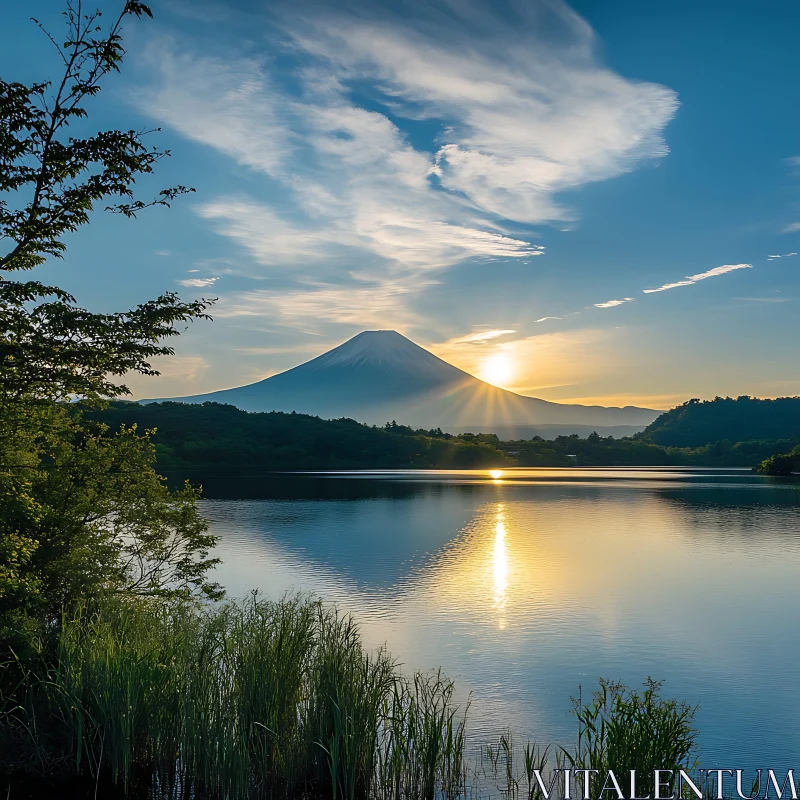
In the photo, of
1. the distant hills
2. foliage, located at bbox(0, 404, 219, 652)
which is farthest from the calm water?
the distant hills

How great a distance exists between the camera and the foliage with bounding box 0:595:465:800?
741 cm

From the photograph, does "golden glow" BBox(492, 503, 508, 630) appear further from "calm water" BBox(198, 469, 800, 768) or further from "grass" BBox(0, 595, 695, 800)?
"grass" BBox(0, 595, 695, 800)

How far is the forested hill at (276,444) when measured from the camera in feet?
370

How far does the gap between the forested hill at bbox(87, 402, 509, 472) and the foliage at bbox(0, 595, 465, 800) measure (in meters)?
95.2

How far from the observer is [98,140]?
8414 mm

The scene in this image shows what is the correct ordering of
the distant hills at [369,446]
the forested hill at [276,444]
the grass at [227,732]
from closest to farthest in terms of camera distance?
the grass at [227,732] → the forested hill at [276,444] → the distant hills at [369,446]

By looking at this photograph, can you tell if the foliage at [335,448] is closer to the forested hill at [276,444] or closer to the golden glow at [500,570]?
the forested hill at [276,444]

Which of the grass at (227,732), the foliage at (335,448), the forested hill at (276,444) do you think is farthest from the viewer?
the foliage at (335,448)

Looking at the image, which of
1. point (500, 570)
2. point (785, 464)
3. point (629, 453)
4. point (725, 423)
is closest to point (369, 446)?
point (629, 453)

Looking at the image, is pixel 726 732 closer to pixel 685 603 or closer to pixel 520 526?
pixel 685 603

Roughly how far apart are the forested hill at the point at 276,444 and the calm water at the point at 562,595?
2783 inches

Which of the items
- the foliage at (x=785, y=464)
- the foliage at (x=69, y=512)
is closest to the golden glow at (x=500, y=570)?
the foliage at (x=69, y=512)

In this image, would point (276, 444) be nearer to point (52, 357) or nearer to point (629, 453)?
point (629, 453)

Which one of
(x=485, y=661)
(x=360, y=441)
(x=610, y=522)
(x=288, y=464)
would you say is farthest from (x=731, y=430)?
(x=485, y=661)
